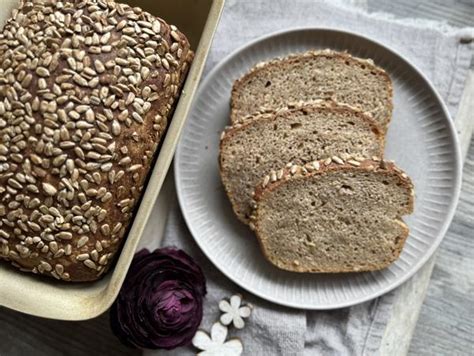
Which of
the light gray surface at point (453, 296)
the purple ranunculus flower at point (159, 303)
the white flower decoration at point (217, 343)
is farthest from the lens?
the light gray surface at point (453, 296)

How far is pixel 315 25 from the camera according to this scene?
1777 millimetres

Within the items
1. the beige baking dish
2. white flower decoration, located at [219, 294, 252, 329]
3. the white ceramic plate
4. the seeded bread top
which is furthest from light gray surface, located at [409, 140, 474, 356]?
the beige baking dish

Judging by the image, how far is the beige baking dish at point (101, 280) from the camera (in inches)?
53.7

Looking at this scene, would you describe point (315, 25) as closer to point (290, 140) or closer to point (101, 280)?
point (290, 140)

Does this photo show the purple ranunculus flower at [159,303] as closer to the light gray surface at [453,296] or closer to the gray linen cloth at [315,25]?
the gray linen cloth at [315,25]

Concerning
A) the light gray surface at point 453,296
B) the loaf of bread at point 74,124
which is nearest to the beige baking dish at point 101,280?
the loaf of bread at point 74,124

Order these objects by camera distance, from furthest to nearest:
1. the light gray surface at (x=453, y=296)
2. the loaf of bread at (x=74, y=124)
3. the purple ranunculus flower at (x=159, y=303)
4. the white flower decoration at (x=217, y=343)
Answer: the light gray surface at (x=453, y=296) → the white flower decoration at (x=217, y=343) → the purple ranunculus flower at (x=159, y=303) → the loaf of bread at (x=74, y=124)

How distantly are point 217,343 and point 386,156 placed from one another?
27.2 inches

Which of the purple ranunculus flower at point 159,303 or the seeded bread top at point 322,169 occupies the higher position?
the seeded bread top at point 322,169

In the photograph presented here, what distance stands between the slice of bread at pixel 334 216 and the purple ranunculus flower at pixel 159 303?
227 mm

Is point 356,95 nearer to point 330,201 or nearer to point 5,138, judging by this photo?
point 330,201

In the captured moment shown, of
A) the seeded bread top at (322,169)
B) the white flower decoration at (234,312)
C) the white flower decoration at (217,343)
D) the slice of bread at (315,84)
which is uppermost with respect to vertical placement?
the slice of bread at (315,84)

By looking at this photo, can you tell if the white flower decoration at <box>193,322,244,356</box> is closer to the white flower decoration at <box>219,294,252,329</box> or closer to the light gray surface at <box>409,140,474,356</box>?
the white flower decoration at <box>219,294,252,329</box>

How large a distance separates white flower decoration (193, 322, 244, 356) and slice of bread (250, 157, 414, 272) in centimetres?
24
